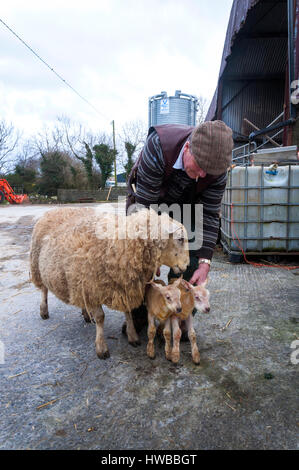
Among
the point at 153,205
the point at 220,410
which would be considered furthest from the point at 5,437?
the point at 153,205

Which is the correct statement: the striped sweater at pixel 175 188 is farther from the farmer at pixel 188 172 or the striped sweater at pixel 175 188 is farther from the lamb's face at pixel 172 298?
the lamb's face at pixel 172 298

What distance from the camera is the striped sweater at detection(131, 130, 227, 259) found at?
6.88ft

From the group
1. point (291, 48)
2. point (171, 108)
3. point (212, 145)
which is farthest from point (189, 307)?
point (171, 108)

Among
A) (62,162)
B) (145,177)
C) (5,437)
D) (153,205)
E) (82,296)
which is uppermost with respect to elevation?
(62,162)

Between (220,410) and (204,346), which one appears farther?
(204,346)

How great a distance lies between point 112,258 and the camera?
2.00 meters

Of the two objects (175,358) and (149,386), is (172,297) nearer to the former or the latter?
(175,358)

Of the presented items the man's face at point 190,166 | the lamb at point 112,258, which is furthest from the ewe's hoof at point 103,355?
the man's face at point 190,166

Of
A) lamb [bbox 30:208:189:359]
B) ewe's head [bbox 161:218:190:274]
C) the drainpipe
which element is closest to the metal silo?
the drainpipe

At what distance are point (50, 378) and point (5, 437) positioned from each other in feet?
1.55

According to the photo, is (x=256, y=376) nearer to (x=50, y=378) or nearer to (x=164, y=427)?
(x=164, y=427)

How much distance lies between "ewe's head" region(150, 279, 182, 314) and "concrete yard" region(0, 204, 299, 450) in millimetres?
435
